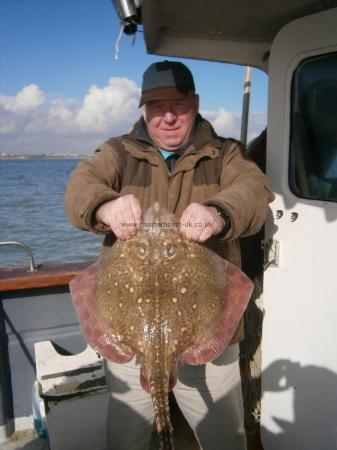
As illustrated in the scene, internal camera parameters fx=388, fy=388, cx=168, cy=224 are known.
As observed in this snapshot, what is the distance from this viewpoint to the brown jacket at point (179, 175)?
8.61ft

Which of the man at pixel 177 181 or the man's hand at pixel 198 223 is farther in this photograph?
the man at pixel 177 181

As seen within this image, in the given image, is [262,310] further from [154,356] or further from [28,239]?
[28,239]

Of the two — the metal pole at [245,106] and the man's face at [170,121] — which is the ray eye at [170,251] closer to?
the man's face at [170,121]

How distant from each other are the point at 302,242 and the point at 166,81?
154cm

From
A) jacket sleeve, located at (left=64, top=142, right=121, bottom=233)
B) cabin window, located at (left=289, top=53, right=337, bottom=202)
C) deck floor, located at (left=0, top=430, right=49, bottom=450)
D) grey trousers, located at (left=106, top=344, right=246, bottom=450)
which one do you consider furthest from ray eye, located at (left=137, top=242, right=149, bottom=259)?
deck floor, located at (left=0, top=430, right=49, bottom=450)

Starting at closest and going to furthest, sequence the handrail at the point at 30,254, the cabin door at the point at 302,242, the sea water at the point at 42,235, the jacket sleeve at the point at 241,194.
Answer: the jacket sleeve at the point at 241,194
the cabin door at the point at 302,242
the handrail at the point at 30,254
the sea water at the point at 42,235

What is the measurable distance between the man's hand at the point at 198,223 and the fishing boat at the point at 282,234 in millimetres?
1040

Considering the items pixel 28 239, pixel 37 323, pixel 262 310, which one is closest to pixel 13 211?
pixel 28 239

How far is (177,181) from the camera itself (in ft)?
9.04

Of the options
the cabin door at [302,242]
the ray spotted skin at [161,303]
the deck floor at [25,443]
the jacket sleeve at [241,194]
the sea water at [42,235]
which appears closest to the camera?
the ray spotted skin at [161,303]

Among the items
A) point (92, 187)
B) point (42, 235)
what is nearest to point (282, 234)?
point (92, 187)

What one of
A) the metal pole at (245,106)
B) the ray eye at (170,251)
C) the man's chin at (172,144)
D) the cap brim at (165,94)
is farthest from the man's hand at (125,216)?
the metal pole at (245,106)

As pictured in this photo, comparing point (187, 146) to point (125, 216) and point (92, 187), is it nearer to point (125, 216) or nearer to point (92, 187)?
point (92, 187)

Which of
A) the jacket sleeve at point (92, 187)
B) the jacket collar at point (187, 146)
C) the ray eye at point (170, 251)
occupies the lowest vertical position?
the ray eye at point (170, 251)
